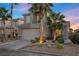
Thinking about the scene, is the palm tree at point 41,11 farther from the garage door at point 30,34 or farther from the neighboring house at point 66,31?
the neighboring house at point 66,31

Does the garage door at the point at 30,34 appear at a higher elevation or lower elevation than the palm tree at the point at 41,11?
lower

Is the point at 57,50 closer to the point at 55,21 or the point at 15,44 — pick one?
the point at 55,21

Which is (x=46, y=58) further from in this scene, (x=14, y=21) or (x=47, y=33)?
(x=14, y=21)

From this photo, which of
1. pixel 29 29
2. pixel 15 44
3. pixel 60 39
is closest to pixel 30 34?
pixel 29 29

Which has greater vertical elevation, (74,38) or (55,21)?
(55,21)

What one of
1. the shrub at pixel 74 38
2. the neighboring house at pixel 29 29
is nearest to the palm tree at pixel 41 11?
the neighboring house at pixel 29 29

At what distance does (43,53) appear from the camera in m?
7.63

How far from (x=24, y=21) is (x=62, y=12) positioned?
2.79ft

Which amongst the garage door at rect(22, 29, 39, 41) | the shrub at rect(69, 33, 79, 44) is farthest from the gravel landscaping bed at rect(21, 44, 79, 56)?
the garage door at rect(22, 29, 39, 41)

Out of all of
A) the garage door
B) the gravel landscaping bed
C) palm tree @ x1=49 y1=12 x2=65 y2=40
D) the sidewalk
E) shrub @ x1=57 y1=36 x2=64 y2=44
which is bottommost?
the gravel landscaping bed

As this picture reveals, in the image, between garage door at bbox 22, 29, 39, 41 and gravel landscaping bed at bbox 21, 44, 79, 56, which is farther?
garage door at bbox 22, 29, 39, 41

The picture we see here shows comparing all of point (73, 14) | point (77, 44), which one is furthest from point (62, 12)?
point (77, 44)

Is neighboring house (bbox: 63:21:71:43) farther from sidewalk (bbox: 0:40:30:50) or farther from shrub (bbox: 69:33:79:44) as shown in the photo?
sidewalk (bbox: 0:40:30:50)

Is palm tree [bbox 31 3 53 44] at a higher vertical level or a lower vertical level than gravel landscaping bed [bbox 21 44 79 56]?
higher
